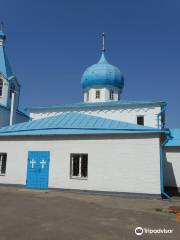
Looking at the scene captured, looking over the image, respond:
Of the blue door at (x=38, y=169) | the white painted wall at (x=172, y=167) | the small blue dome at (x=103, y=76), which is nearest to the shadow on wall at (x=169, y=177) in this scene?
the white painted wall at (x=172, y=167)

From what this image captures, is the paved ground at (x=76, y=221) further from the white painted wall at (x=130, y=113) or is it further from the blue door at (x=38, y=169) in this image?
the white painted wall at (x=130, y=113)

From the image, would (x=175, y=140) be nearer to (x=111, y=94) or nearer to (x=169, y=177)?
(x=169, y=177)

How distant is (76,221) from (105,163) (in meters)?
6.53

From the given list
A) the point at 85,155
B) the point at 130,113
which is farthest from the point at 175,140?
the point at 85,155

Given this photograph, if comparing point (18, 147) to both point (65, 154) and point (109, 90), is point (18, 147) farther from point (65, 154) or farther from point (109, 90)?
point (109, 90)

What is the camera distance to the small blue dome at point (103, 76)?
26.1 meters

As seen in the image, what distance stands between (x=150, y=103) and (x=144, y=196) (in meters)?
10.5

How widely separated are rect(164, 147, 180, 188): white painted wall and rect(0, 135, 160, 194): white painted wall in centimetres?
744

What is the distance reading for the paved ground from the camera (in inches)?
229

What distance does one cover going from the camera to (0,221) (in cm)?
680

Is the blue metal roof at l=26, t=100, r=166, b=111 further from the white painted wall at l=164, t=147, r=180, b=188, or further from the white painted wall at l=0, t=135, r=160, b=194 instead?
the white painted wall at l=0, t=135, r=160, b=194

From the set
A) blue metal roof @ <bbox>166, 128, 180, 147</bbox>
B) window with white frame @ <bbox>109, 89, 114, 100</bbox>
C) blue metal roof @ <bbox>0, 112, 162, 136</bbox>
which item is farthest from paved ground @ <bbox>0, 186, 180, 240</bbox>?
window with white frame @ <bbox>109, 89, 114, 100</bbox>

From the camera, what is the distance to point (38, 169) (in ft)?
47.9

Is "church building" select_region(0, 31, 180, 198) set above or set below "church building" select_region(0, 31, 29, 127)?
below
